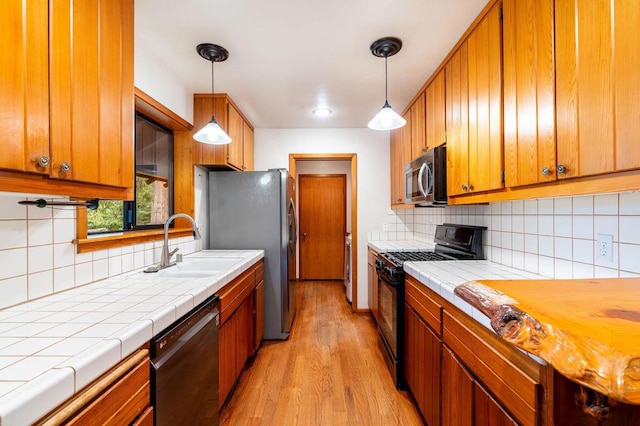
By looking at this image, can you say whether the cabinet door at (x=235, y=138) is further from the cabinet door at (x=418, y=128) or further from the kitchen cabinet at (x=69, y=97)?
the cabinet door at (x=418, y=128)

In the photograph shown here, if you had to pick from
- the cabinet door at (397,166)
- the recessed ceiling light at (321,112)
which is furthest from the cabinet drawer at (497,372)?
the recessed ceiling light at (321,112)

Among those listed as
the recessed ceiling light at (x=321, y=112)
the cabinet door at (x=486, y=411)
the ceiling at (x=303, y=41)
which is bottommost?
the cabinet door at (x=486, y=411)

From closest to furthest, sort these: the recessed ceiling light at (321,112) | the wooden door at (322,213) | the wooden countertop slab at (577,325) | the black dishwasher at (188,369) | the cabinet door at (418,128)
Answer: the wooden countertop slab at (577,325), the black dishwasher at (188,369), the cabinet door at (418,128), the recessed ceiling light at (321,112), the wooden door at (322,213)

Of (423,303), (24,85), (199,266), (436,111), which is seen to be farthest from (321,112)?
(24,85)

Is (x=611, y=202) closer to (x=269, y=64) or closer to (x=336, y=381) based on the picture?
(x=336, y=381)

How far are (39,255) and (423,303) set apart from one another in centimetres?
187

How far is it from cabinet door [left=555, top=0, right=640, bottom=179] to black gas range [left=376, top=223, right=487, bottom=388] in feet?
3.58

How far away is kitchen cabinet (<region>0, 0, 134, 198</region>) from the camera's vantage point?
764mm

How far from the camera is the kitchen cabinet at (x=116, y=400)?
64 cm

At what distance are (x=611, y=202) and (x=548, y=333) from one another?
1005 mm

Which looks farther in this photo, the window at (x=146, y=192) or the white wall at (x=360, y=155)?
the white wall at (x=360, y=155)

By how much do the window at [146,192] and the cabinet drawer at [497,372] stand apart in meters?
2.07

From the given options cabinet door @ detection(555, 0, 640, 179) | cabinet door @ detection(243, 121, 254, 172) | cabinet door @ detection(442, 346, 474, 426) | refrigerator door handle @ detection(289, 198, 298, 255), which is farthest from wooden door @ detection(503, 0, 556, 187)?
cabinet door @ detection(243, 121, 254, 172)

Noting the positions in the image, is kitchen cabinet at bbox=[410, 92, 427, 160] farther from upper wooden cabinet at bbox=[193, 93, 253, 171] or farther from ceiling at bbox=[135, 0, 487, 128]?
upper wooden cabinet at bbox=[193, 93, 253, 171]
